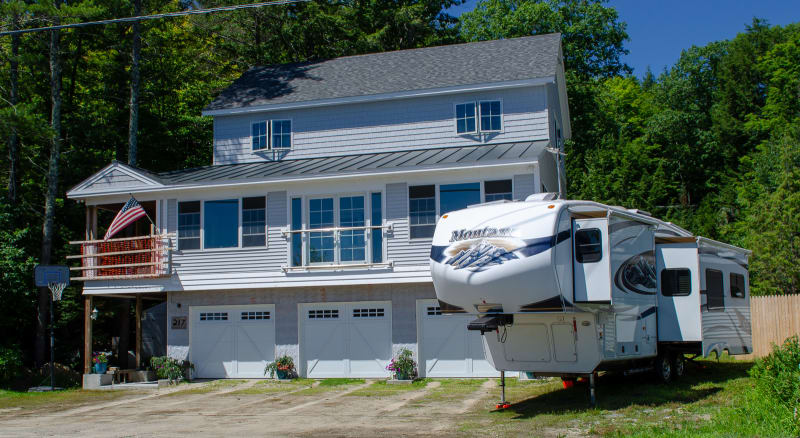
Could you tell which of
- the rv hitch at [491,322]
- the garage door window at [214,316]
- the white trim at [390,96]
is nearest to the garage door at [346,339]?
the garage door window at [214,316]

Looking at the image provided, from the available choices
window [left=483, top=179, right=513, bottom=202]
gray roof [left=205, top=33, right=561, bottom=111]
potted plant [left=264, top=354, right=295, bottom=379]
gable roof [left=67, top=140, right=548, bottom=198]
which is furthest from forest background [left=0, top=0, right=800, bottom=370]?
window [left=483, top=179, right=513, bottom=202]

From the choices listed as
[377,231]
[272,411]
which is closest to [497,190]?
[377,231]

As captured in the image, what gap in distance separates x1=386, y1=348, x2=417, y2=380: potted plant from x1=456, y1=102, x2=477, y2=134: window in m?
7.01

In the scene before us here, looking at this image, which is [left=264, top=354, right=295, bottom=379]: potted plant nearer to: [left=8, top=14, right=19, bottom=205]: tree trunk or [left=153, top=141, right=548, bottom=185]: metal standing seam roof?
[left=153, top=141, right=548, bottom=185]: metal standing seam roof

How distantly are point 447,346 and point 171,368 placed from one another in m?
7.73

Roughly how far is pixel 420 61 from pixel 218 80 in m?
15.1

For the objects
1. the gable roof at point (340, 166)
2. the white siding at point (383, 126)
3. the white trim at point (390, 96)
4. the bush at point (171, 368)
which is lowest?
the bush at point (171, 368)

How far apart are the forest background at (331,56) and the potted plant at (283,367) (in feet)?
25.4

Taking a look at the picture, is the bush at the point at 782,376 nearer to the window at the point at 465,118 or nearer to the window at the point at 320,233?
the window at the point at 320,233

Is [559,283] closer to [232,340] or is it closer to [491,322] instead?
[491,322]

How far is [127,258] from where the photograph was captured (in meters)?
22.1

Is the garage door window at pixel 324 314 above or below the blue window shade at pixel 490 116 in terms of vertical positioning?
below

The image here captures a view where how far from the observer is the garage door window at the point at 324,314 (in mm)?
21062

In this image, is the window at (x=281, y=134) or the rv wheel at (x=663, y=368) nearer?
the rv wheel at (x=663, y=368)
